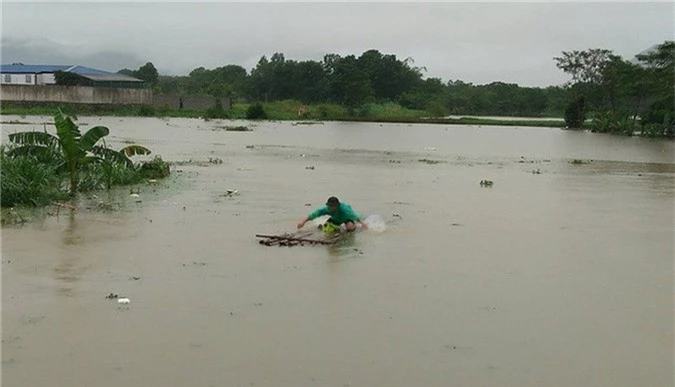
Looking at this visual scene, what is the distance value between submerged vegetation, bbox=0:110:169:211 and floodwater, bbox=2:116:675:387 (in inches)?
25.9

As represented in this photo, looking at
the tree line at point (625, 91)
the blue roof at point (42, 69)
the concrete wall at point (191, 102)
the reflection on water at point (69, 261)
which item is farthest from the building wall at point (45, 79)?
the reflection on water at point (69, 261)

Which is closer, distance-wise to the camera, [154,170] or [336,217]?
[336,217]

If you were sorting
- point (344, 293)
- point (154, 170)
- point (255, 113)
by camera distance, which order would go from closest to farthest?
1. point (344, 293)
2. point (154, 170)
3. point (255, 113)

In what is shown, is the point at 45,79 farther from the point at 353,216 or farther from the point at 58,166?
the point at 353,216

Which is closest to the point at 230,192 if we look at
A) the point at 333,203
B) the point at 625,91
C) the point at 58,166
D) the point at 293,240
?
the point at 58,166

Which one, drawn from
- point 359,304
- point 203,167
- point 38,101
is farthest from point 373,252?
point 38,101

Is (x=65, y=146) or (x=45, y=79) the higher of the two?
(x=45, y=79)

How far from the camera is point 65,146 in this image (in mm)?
12750

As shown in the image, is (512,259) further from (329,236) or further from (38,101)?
(38,101)

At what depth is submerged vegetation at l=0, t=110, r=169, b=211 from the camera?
11906 millimetres

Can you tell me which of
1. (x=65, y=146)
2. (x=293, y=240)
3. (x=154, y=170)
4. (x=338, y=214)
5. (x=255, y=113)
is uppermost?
(x=65, y=146)

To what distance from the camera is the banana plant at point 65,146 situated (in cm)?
1273

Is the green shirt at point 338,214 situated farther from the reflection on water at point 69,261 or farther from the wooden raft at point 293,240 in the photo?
the reflection on water at point 69,261

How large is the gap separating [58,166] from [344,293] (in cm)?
733
